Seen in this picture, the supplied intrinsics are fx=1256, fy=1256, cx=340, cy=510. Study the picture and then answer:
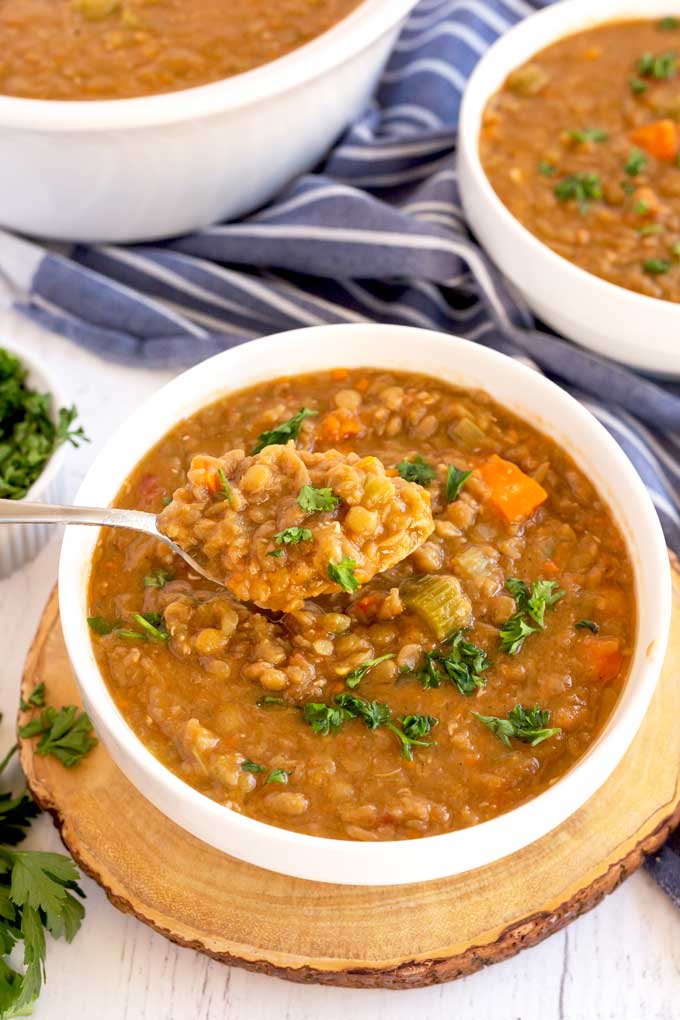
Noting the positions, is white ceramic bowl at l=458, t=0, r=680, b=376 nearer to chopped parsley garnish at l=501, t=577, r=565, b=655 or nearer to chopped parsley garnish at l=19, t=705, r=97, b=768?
chopped parsley garnish at l=501, t=577, r=565, b=655

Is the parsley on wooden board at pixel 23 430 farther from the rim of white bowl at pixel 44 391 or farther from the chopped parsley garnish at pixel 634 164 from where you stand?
the chopped parsley garnish at pixel 634 164

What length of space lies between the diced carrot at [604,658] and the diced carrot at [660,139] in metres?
2.68

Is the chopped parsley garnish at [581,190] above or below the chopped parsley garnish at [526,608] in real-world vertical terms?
above

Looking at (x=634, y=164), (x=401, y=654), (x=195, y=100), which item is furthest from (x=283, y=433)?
(x=634, y=164)

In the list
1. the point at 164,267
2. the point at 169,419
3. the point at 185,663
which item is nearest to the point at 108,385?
the point at 164,267

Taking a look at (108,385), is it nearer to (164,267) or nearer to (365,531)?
(164,267)

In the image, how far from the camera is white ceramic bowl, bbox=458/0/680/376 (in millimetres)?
4855

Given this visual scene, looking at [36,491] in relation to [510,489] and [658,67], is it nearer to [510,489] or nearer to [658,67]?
[510,489]

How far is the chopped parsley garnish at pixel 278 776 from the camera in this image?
3.37 m

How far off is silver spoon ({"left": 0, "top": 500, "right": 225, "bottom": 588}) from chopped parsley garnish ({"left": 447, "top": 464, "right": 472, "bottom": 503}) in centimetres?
76

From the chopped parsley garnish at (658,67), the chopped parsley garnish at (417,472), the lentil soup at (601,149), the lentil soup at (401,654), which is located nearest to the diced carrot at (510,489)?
the lentil soup at (401,654)

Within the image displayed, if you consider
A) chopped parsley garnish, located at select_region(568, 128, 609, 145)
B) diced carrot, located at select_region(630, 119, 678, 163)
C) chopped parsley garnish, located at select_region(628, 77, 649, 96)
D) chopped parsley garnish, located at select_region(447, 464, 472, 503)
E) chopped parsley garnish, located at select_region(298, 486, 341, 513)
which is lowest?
chopped parsley garnish, located at select_region(447, 464, 472, 503)

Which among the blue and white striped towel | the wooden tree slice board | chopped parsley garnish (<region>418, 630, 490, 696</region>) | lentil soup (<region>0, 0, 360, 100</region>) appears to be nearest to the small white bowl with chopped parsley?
the blue and white striped towel

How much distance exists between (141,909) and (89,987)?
15.0 inches
